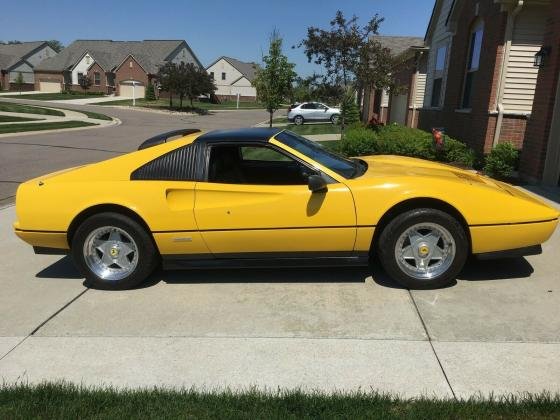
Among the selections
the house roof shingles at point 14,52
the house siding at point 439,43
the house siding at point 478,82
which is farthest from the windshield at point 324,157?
the house roof shingles at point 14,52

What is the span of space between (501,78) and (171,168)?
8401mm

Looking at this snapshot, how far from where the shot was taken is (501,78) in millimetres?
10539

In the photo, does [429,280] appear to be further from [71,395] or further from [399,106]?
[399,106]

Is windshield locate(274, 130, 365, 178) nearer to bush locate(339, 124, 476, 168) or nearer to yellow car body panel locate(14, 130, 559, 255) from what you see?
yellow car body panel locate(14, 130, 559, 255)

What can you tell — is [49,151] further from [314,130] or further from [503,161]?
[314,130]

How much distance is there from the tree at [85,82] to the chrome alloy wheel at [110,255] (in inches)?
2836

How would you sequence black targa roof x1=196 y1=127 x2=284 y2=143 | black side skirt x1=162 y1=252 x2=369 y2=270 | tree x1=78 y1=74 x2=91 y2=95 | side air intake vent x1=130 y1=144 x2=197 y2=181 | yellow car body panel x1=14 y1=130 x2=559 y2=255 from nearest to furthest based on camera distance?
yellow car body panel x1=14 y1=130 x2=559 y2=255, black side skirt x1=162 y1=252 x2=369 y2=270, side air intake vent x1=130 y1=144 x2=197 y2=181, black targa roof x1=196 y1=127 x2=284 y2=143, tree x1=78 y1=74 x2=91 y2=95

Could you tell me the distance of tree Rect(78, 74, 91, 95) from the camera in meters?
70.3

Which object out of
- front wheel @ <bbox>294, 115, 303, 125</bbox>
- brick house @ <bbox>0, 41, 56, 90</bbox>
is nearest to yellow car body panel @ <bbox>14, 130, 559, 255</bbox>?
front wheel @ <bbox>294, 115, 303, 125</bbox>

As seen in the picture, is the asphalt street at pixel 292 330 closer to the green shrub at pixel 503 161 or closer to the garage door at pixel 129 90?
the green shrub at pixel 503 161

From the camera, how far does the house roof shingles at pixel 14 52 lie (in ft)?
255

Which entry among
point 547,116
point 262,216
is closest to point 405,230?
point 262,216

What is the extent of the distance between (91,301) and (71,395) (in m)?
1.55

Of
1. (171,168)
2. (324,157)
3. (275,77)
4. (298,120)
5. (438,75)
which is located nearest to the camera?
(171,168)
